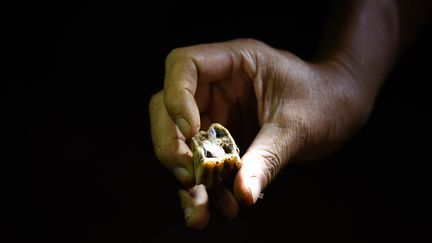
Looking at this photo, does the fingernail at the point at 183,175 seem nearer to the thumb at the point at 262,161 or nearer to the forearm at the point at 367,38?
the thumb at the point at 262,161

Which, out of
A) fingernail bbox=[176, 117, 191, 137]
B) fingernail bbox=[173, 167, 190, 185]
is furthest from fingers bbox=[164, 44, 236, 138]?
fingernail bbox=[173, 167, 190, 185]

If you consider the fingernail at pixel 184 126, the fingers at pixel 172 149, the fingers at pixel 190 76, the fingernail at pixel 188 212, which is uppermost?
the fingers at pixel 190 76

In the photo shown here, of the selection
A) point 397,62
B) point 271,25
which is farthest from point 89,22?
point 397,62

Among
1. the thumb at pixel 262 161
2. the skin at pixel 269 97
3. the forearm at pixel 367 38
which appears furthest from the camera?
the forearm at pixel 367 38

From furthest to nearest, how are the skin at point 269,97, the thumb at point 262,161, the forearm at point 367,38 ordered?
the forearm at point 367,38, the skin at point 269,97, the thumb at point 262,161

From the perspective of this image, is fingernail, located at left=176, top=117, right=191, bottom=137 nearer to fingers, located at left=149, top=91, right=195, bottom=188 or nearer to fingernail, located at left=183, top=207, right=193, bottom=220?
fingers, located at left=149, top=91, right=195, bottom=188

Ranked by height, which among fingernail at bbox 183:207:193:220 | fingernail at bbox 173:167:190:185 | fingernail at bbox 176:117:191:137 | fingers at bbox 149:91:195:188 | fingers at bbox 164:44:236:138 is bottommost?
fingernail at bbox 183:207:193:220

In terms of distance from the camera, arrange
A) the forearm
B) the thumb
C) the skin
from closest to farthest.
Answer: the thumb, the skin, the forearm

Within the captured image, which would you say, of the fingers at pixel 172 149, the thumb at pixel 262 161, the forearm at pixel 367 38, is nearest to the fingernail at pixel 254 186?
the thumb at pixel 262 161

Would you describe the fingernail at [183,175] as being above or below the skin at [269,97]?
below
